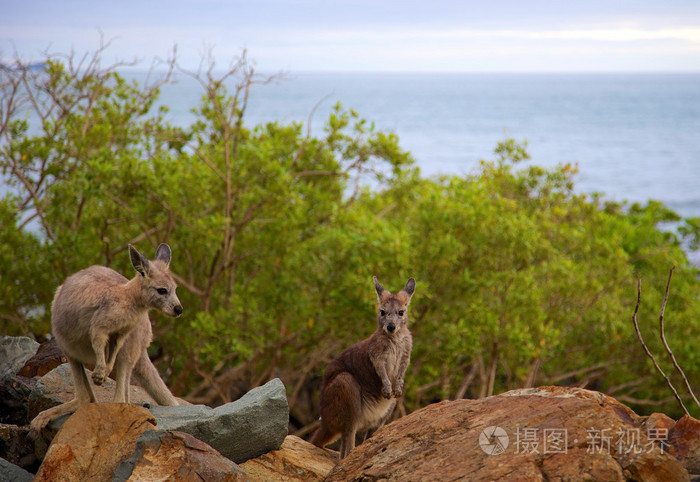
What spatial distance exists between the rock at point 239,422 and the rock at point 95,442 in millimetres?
295

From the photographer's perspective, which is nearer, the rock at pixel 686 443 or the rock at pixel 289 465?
the rock at pixel 686 443

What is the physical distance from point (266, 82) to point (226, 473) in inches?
284

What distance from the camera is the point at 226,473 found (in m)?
5.59

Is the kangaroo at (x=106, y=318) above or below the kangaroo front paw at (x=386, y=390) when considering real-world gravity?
above

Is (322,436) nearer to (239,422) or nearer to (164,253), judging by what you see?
(239,422)

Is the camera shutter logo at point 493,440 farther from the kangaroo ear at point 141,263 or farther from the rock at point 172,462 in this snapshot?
the kangaroo ear at point 141,263

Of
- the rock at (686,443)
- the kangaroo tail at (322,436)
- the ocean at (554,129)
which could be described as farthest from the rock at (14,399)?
the ocean at (554,129)

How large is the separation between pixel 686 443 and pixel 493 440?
1.45 meters

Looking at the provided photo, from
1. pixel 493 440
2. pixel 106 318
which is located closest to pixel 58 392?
pixel 106 318

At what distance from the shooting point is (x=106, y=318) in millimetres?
5957

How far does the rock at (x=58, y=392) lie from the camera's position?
6902 mm

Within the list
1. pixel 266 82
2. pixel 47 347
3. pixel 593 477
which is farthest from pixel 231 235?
pixel 593 477

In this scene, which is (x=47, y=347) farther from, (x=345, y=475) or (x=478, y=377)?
(x=478, y=377)

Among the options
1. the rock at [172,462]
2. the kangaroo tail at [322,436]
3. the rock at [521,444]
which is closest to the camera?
the rock at [521,444]
